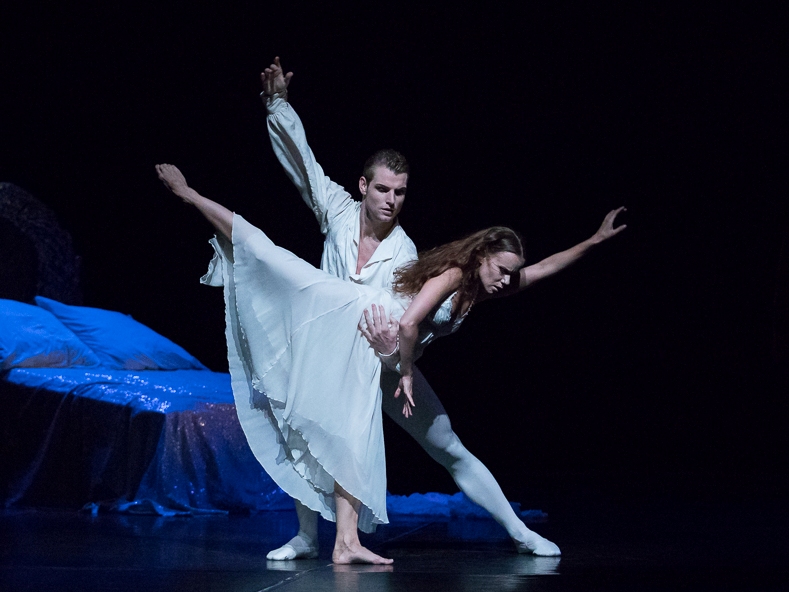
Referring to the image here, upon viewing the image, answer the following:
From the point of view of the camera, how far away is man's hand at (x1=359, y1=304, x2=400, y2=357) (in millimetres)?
2644

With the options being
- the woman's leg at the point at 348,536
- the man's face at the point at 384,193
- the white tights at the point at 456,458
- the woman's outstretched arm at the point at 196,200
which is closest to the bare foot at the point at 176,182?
the woman's outstretched arm at the point at 196,200

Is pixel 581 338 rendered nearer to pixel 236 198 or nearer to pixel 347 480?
pixel 236 198

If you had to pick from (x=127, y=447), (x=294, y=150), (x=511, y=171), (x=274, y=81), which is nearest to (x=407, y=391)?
(x=294, y=150)

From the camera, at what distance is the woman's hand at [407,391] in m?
2.59

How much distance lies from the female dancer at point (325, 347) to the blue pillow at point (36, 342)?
2041 mm

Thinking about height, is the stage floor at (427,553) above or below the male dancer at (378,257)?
below

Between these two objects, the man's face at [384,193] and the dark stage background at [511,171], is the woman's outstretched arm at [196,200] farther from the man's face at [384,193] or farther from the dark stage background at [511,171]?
the dark stage background at [511,171]

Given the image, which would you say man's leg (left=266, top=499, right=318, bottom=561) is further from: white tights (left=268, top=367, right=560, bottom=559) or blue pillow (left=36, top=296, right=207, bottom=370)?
blue pillow (left=36, top=296, right=207, bottom=370)

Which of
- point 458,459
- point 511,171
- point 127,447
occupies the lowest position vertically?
point 458,459

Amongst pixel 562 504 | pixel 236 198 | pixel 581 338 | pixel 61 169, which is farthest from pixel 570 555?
pixel 61 169

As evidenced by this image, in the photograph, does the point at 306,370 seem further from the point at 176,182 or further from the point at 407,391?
the point at 176,182

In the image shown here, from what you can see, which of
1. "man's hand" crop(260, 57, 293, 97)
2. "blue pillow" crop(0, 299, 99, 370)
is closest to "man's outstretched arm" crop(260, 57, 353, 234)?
"man's hand" crop(260, 57, 293, 97)

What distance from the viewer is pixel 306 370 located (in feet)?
8.69

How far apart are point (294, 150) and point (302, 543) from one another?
1206mm
